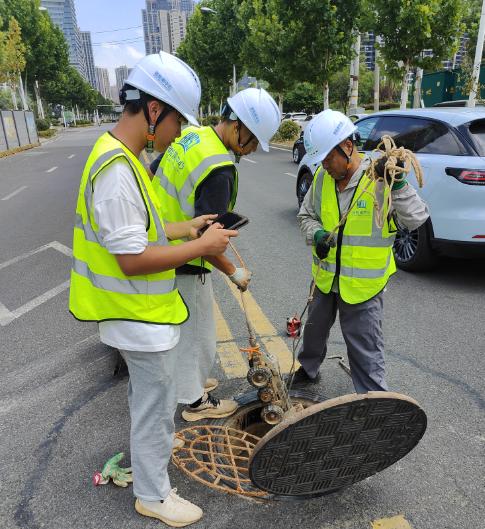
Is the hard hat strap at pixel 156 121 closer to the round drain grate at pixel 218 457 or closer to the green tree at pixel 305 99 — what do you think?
the round drain grate at pixel 218 457

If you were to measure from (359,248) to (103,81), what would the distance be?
196935 millimetres

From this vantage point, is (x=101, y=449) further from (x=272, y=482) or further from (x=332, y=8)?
(x=332, y=8)

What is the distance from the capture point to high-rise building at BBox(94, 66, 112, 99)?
16655 cm

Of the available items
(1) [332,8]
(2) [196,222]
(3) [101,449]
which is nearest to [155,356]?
(2) [196,222]

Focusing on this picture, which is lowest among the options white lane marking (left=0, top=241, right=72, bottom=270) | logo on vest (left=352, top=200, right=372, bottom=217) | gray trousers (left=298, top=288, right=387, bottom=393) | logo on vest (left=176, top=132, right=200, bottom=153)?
A: white lane marking (left=0, top=241, right=72, bottom=270)

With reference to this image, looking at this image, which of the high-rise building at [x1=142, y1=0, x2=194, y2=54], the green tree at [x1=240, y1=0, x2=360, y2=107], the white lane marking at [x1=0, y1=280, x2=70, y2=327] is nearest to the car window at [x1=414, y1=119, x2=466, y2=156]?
the white lane marking at [x1=0, y1=280, x2=70, y2=327]

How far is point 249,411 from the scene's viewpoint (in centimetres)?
279

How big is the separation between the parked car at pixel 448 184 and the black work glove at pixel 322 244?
203 cm

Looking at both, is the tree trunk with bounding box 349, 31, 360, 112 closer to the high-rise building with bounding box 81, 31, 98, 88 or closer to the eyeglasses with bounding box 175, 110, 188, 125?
the eyeglasses with bounding box 175, 110, 188, 125

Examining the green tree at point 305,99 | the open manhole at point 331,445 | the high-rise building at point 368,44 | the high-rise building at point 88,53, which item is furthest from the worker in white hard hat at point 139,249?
the high-rise building at point 88,53

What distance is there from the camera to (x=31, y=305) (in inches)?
177

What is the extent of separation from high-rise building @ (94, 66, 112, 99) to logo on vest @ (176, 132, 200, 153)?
583 feet

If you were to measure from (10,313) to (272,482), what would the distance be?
11.0 ft

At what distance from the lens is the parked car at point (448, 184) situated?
4367 mm
